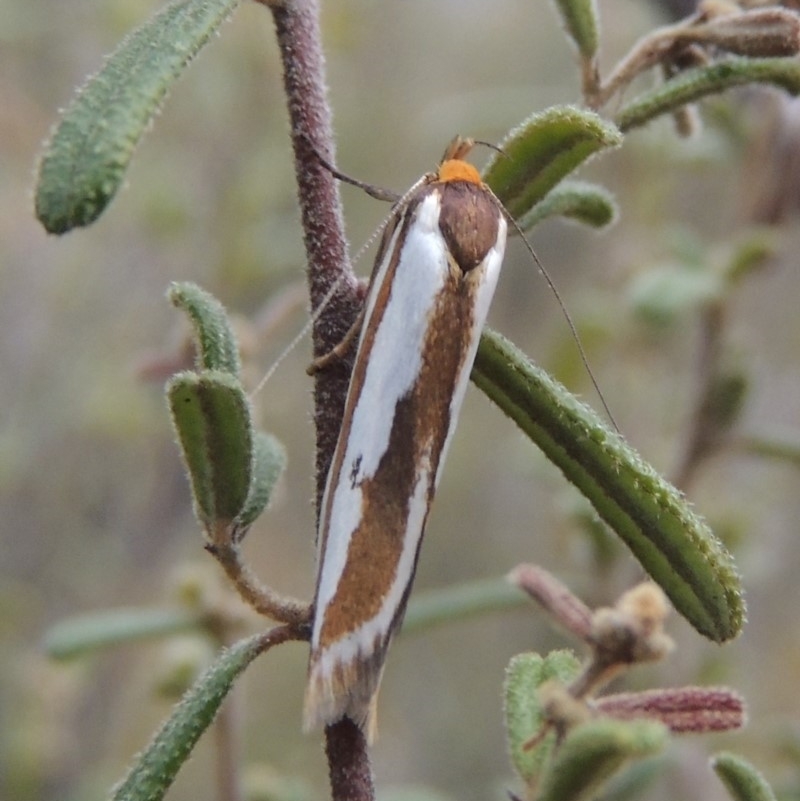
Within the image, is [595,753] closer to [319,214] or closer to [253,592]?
[253,592]

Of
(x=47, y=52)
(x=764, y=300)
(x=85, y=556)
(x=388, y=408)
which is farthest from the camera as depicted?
(x=764, y=300)

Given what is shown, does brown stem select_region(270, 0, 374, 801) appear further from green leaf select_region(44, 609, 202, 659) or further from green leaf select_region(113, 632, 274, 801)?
green leaf select_region(44, 609, 202, 659)

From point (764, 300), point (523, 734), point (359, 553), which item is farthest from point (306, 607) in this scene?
point (764, 300)

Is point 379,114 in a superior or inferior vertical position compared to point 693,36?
superior

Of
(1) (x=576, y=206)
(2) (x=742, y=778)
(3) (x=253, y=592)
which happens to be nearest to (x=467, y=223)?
(1) (x=576, y=206)

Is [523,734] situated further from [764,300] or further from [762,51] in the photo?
[764,300]

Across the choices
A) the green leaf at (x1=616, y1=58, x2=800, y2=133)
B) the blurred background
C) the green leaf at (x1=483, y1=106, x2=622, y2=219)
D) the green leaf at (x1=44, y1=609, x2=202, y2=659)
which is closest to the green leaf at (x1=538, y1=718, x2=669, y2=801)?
the green leaf at (x1=483, y1=106, x2=622, y2=219)

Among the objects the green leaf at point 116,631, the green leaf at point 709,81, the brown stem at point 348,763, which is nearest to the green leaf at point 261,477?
the brown stem at point 348,763
